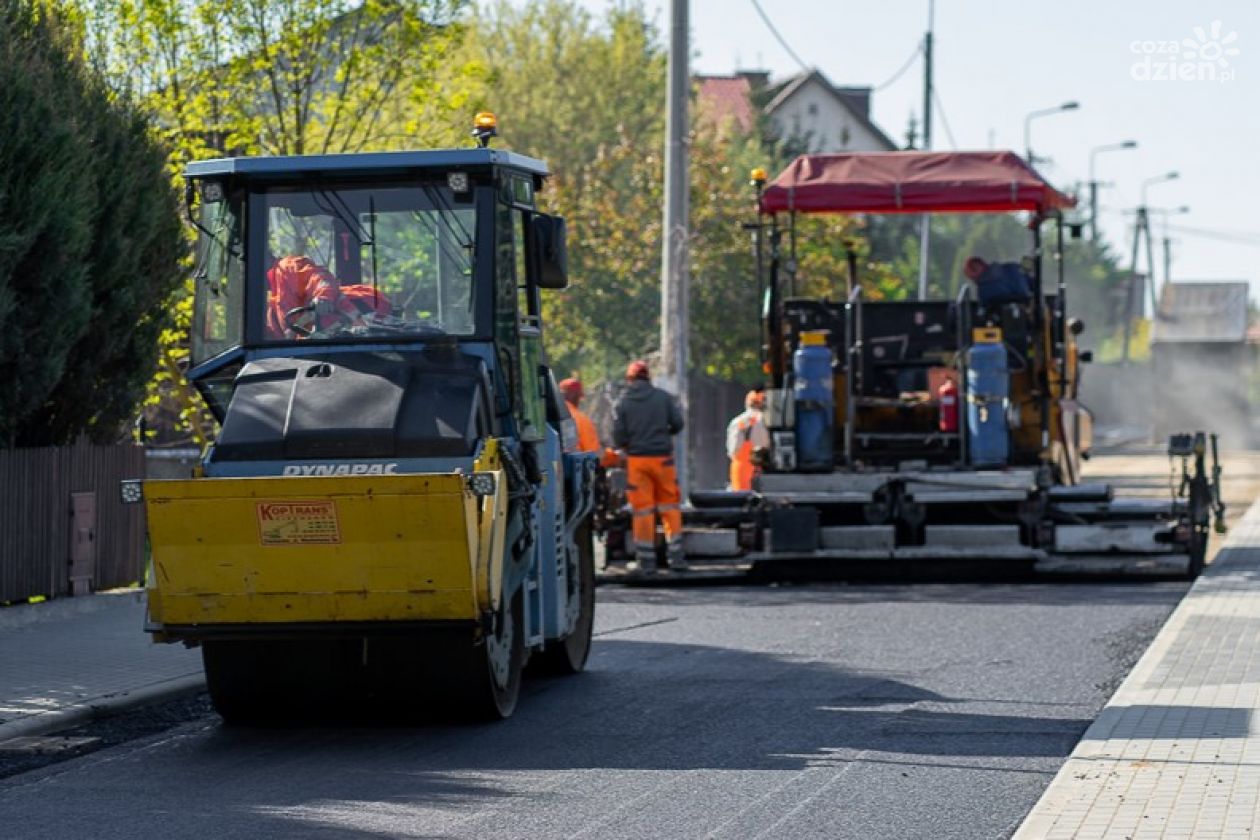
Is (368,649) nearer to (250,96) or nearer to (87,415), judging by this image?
(87,415)

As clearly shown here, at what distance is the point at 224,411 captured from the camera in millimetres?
11078

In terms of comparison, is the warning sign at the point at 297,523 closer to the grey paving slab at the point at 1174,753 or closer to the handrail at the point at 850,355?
the grey paving slab at the point at 1174,753

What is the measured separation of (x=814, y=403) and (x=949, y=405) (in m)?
A: 1.15

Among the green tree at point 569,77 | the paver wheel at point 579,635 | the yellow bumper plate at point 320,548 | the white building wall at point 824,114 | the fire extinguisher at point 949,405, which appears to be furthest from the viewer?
the white building wall at point 824,114

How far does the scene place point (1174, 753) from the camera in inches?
358

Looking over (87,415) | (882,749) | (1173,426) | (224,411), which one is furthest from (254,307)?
(1173,426)

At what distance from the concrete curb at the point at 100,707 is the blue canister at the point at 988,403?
831 cm

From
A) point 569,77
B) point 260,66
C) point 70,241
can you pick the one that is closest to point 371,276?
point 70,241

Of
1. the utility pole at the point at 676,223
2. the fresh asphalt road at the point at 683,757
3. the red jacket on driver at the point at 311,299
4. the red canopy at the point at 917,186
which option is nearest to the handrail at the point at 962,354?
the red canopy at the point at 917,186

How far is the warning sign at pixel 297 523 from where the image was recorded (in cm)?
955

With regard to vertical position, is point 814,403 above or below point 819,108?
below

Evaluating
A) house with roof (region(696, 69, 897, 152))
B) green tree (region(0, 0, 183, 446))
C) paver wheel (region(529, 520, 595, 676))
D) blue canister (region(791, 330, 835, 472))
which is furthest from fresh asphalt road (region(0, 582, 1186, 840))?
house with roof (region(696, 69, 897, 152))

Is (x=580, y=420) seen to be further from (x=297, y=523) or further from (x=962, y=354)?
(x=297, y=523)

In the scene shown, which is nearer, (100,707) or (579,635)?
(100,707)
